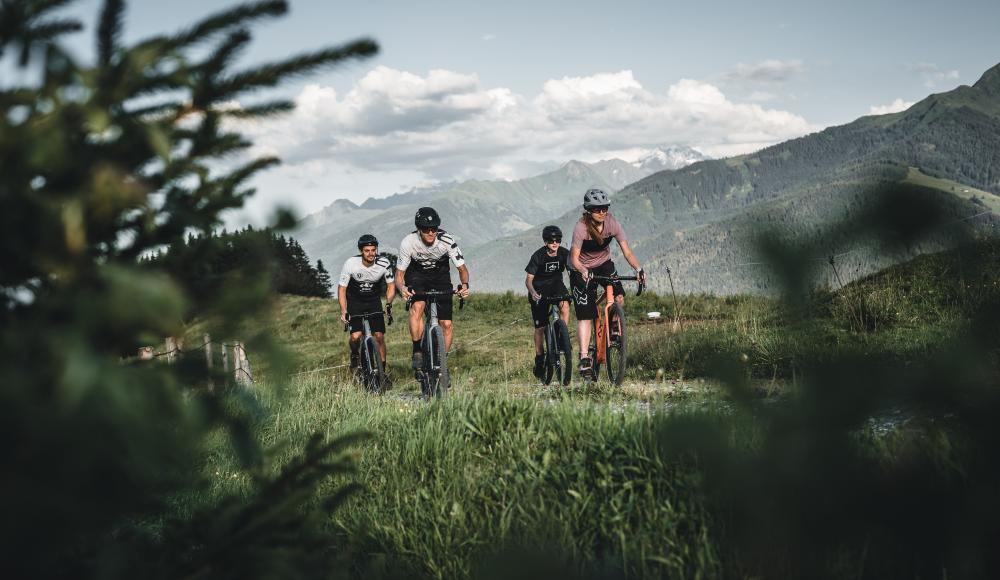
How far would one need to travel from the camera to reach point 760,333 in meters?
9.26

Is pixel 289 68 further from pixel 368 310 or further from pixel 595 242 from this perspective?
pixel 368 310

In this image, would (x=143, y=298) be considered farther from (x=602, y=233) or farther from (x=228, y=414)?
(x=602, y=233)

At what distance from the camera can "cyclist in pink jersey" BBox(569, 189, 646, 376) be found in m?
9.75

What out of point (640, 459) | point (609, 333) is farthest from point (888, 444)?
point (609, 333)

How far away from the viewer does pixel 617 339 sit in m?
10.0

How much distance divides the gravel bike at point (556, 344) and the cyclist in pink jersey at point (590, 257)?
0.22m

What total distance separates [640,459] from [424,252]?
7.04 meters

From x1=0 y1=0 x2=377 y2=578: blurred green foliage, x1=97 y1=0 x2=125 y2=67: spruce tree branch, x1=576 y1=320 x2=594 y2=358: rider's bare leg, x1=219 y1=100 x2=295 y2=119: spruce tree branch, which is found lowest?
x1=576 y1=320 x2=594 y2=358: rider's bare leg

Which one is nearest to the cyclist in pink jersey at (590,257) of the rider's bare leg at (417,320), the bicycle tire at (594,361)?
the bicycle tire at (594,361)

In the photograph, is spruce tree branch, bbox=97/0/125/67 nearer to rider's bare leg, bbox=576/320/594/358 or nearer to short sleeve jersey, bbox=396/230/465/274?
short sleeve jersey, bbox=396/230/465/274

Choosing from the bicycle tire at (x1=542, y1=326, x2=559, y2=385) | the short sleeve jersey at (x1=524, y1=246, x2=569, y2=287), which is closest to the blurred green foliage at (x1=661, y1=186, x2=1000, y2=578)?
the bicycle tire at (x1=542, y1=326, x2=559, y2=385)

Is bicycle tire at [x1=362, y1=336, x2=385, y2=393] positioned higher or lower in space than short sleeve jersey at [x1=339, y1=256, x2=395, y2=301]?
lower

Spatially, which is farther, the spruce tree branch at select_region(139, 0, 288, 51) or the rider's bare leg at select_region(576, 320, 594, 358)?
the rider's bare leg at select_region(576, 320, 594, 358)

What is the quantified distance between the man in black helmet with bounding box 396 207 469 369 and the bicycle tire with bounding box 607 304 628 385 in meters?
2.28
